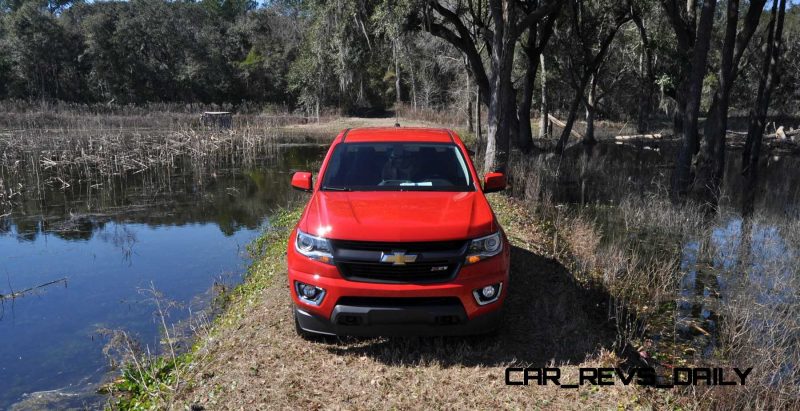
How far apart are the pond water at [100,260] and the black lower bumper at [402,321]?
2963 millimetres

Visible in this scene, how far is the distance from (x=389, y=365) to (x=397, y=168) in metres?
2.19

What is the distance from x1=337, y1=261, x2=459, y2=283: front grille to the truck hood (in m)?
0.22

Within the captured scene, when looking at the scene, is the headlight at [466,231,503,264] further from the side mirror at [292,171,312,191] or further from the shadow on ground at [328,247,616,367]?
the side mirror at [292,171,312,191]

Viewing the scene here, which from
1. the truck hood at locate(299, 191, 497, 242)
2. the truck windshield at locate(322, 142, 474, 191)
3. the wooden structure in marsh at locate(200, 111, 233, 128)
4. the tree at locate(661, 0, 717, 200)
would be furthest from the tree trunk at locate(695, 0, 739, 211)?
the wooden structure in marsh at locate(200, 111, 233, 128)

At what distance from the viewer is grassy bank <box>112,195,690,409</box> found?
4.59 m

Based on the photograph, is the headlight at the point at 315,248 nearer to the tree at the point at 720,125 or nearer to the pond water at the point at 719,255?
the pond water at the point at 719,255

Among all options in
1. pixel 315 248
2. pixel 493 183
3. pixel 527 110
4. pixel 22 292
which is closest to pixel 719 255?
pixel 493 183

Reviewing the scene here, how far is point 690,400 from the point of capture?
452cm

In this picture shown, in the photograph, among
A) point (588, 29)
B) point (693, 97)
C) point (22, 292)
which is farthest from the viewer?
point (588, 29)

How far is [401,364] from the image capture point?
5.13m

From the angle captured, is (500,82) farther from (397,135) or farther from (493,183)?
(493,183)

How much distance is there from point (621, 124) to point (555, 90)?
741 centimetres

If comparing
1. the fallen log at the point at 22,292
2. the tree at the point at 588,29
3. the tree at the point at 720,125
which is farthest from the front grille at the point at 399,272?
the tree at the point at 588,29

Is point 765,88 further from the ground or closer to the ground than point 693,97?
further from the ground
